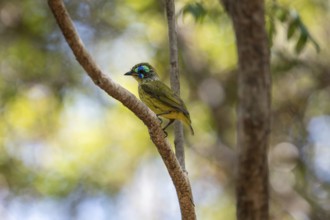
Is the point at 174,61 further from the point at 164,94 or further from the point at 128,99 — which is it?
the point at 128,99

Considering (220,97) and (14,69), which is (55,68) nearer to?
(14,69)

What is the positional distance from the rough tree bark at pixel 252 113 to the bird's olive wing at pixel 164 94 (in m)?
0.86

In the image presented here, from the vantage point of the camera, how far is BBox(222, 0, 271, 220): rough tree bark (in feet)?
13.6

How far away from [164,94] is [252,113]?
1214mm

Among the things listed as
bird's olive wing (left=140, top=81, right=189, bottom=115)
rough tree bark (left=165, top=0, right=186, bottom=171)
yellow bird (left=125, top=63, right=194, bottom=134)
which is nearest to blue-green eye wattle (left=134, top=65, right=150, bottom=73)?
yellow bird (left=125, top=63, right=194, bottom=134)

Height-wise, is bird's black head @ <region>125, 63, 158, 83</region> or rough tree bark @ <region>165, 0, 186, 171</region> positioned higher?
bird's black head @ <region>125, 63, 158, 83</region>

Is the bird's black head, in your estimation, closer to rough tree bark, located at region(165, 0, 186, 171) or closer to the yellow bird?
the yellow bird

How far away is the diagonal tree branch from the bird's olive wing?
97 centimetres

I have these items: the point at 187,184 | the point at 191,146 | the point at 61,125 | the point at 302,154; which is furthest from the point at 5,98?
the point at 187,184

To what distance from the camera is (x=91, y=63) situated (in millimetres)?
3143

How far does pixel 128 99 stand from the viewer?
3.54 metres

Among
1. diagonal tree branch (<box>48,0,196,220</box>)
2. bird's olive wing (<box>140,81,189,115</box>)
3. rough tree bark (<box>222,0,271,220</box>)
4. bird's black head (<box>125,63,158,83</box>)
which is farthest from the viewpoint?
bird's black head (<box>125,63,158,83</box>)

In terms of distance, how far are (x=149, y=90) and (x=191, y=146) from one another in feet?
16.6

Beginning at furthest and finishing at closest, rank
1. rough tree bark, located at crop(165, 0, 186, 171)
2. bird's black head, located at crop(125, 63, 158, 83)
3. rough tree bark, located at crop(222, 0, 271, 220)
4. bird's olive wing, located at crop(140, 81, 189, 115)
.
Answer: bird's black head, located at crop(125, 63, 158, 83) → bird's olive wing, located at crop(140, 81, 189, 115) → rough tree bark, located at crop(165, 0, 186, 171) → rough tree bark, located at crop(222, 0, 271, 220)
